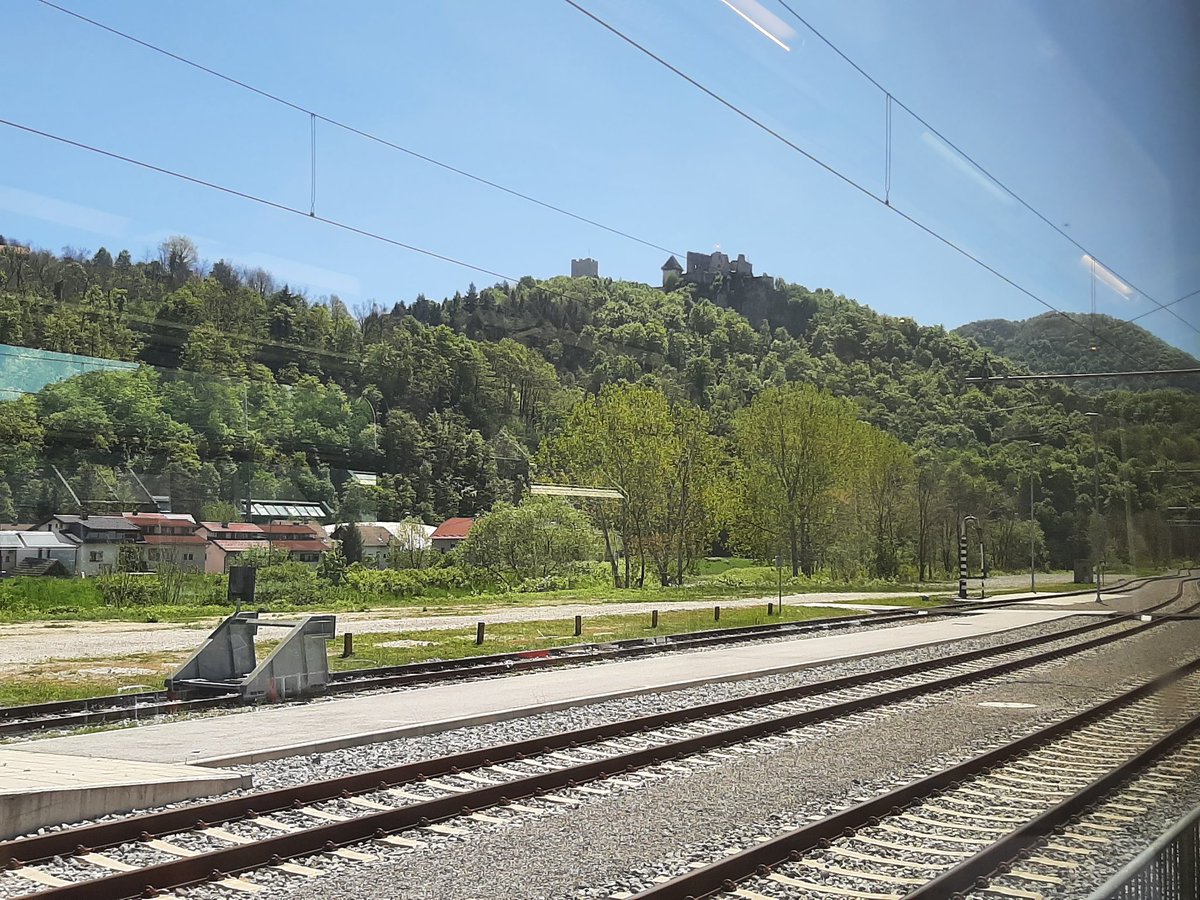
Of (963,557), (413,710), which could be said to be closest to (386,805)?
(413,710)

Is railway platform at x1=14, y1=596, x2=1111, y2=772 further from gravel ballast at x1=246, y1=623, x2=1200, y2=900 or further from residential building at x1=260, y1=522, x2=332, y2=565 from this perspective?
residential building at x1=260, y1=522, x2=332, y2=565

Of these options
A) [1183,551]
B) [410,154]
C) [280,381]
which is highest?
[410,154]

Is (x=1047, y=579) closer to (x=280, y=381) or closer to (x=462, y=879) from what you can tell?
(x=462, y=879)

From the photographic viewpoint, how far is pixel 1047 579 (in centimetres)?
1021

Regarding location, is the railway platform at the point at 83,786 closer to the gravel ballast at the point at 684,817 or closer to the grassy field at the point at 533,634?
the gravel ballast at the point at 684,817

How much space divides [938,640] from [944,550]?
15565 mm

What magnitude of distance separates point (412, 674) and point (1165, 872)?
13.3 metres

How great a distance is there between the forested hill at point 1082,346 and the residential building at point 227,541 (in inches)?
1026

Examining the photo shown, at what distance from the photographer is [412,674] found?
51.0 ft

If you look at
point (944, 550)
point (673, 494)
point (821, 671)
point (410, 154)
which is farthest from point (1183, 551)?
point (673, 494)

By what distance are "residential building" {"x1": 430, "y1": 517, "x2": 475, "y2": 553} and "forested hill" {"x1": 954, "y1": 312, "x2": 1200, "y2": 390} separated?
1129 inches

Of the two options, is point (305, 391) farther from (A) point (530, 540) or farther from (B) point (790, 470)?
(B) point (790, 470)

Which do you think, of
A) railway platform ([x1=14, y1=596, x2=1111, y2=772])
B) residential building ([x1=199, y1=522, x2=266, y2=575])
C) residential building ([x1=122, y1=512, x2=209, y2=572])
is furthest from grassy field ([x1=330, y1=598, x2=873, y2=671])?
residential building ([x1=122, y1=512, x2=209, y2=572])

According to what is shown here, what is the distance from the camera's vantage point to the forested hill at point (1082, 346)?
437 centimetres
